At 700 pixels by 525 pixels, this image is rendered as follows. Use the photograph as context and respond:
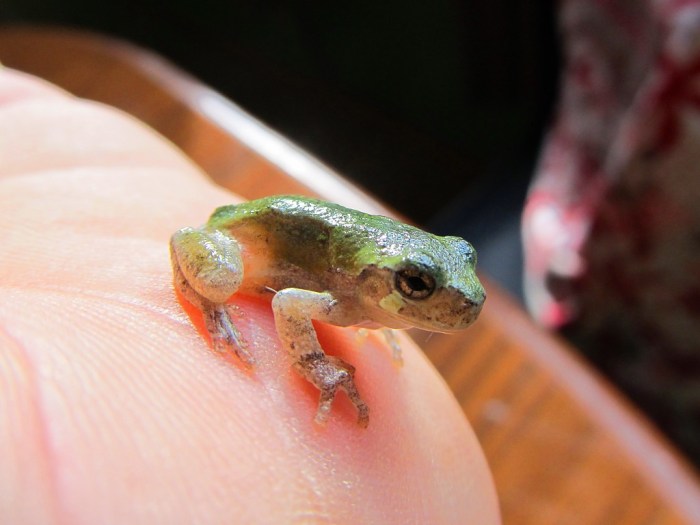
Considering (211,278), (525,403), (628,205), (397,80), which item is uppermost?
(628,205)

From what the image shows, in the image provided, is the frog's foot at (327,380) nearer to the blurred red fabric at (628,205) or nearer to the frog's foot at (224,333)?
the frog's foot at (224,333)

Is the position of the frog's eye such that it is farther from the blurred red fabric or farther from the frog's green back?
the blurred red fabric

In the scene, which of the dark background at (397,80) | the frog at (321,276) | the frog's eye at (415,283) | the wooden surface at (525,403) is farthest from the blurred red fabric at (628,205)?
the frog's eye at (415,283)

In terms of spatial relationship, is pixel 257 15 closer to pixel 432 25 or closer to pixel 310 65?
pixel 310 65

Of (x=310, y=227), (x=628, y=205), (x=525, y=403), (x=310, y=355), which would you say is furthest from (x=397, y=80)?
(x=310, y=355)

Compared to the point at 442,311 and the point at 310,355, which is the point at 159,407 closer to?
the point at 310,355
